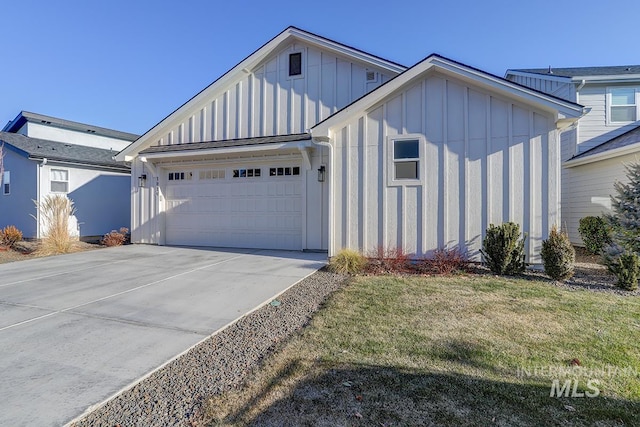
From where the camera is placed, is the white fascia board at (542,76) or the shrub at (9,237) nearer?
the shrub at (9,237)

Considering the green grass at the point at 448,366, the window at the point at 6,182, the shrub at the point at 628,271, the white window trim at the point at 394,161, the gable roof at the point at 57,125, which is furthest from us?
the gable roof at the point at 57,125

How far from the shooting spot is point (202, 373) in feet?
8.98

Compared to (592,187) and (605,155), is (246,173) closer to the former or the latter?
(605,155)

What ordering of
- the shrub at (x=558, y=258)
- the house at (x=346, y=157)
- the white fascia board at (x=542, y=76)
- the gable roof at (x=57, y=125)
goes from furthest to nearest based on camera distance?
the gable roof at (x=57, y=125) → the white fascia board at (x=542, y=76) → the house at (x=346, y=157) → the shrub at (x=558, y=258)

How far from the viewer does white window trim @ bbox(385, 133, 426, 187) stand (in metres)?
7.05

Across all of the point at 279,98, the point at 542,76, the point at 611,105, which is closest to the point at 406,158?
the point at 279,98

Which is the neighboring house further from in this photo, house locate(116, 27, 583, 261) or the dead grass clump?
house locate(116, 27, 583, 261)

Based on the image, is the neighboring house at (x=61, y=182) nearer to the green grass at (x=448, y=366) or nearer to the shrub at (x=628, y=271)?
the green grass at (x=448, y=366)

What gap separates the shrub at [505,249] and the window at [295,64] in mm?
7468

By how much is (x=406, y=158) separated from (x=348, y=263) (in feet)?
9.06

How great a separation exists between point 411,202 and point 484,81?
9.56 feet

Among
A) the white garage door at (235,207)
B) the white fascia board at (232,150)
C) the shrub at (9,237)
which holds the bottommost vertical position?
the shrub at (9,237)

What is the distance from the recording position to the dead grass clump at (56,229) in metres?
9.49

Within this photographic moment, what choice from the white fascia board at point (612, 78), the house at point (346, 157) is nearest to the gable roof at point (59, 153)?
the house at point (346, 157)
